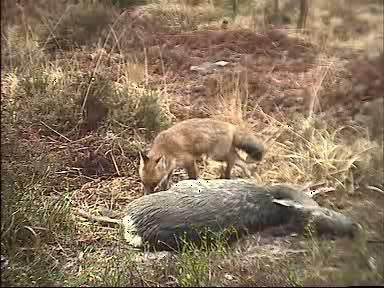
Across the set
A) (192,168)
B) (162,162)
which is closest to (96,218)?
(162,162)

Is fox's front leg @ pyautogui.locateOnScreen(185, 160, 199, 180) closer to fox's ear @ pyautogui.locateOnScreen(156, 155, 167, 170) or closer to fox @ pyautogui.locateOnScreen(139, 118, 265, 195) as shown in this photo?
fox @ pyautogui.locateOnScreen(139, 118, 265, 195)

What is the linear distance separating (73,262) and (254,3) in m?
1.55

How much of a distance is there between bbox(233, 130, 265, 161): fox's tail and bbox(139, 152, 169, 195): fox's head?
0.43 meters

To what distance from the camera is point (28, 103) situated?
4.41 metres

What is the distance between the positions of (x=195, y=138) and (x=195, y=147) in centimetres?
10

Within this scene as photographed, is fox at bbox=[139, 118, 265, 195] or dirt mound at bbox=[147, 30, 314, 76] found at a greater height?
dirt mound at bbox=[147, 30, 314, 76]

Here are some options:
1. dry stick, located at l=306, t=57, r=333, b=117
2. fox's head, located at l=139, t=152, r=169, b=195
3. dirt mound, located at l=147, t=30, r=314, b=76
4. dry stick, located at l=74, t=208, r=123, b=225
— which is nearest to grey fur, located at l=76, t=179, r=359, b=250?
dry stick, located at l=74, t=208, r=123, b=225

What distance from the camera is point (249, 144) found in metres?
4.30

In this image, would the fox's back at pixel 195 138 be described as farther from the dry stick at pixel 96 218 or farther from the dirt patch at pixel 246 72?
the dry stick at pixel 96 218

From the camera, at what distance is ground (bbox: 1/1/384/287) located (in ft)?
9.93

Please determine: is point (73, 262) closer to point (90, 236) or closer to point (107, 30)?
point (90, 236)

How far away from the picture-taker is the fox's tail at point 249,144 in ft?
13.9

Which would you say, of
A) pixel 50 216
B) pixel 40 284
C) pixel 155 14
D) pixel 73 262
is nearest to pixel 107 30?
pixel 155 14

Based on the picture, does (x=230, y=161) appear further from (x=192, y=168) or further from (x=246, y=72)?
(x=246, y=72)
